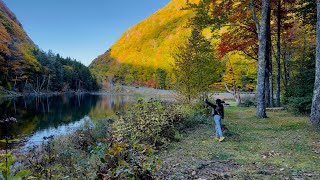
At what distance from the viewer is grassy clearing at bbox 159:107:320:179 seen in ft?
19.1

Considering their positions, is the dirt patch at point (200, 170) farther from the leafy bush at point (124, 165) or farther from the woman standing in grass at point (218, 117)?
the woman standing in grass at point (218, 117)

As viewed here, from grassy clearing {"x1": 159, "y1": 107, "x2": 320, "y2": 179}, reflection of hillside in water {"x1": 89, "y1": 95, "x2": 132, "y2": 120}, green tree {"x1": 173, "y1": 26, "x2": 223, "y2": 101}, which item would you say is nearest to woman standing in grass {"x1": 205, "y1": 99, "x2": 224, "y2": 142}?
grassy clearing {"x1": 159, "y1": 107, "x2": 320, "y2": 179}

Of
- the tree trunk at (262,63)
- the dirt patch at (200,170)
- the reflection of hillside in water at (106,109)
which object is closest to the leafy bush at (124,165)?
the dirt patch at (200,170)

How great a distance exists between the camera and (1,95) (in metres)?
67.9

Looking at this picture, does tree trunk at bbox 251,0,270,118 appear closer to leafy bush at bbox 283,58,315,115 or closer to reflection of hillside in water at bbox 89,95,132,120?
leafy bush at bbox 283,58,315,115

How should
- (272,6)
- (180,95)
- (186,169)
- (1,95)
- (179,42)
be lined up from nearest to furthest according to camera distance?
(186,169), (180,95), (272,6), (179,42), (1,95)

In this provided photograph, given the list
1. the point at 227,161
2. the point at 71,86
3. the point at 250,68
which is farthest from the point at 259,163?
the point at 71,86

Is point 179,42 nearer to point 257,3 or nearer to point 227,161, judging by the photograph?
point 257,3

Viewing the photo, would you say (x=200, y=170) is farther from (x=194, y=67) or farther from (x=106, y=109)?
(x=106, y=109)

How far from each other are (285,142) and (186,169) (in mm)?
4077

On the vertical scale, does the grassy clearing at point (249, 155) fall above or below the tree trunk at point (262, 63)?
below

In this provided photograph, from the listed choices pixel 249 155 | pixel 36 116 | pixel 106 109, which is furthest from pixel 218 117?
pixel 106 109

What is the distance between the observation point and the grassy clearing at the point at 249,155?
5.81m

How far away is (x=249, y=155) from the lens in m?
7.29
